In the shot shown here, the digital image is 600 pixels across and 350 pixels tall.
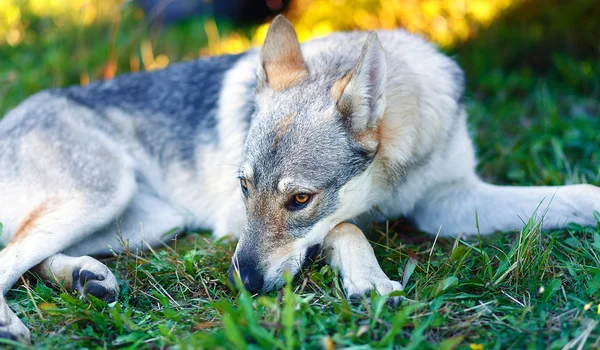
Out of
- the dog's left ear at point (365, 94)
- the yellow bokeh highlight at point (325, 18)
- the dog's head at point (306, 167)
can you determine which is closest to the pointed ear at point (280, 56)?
the dog's head at point (306, 167)

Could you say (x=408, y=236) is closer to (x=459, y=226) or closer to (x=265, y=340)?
(x=459, y=226)

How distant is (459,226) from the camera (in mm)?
3664

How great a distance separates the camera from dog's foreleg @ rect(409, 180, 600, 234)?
339 cm

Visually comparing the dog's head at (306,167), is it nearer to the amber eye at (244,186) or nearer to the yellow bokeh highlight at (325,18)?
the amber eye at (244,186)

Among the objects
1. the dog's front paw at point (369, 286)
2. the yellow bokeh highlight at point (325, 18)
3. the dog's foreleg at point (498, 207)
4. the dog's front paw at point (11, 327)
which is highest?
the yellow bokeh highlight at point (325, 18)

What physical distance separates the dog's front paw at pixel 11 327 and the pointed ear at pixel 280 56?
1.79 metres

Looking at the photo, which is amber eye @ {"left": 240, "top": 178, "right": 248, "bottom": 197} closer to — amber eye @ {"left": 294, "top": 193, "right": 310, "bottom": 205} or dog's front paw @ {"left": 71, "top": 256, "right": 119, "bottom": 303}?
amber eye @ {"left": 294, "top": 193, "right": 310, "bottom": 205}

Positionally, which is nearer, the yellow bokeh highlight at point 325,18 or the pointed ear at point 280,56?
the pointed ear at point 280,56

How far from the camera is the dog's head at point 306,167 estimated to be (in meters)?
2.80

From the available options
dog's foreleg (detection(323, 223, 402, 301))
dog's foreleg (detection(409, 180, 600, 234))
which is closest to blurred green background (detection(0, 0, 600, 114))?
dog's foreleg (detection(409, 180, 600, 234))

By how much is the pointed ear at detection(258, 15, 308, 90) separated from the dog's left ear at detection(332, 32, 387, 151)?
418 mm

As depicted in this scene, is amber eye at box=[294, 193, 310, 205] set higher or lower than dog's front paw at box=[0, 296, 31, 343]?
higher

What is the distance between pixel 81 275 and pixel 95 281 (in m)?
0.11

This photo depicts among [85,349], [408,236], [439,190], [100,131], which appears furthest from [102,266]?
[439,190]
